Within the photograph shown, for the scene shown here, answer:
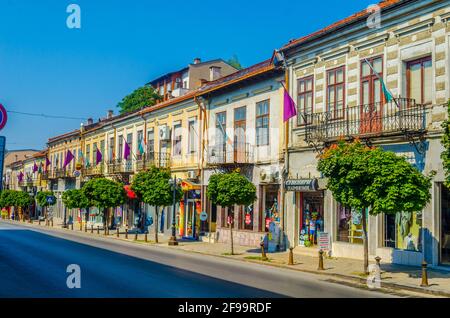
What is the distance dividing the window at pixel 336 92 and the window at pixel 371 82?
1041mm

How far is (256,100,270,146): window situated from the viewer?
994 inches

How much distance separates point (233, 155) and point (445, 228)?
11813mm

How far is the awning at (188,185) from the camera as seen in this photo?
1195 inches

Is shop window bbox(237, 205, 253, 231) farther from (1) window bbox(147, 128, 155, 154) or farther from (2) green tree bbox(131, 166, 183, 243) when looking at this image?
(1) window bbox(147, 128, 155, 154)

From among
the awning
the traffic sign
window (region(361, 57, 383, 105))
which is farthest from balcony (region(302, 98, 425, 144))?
the traffic sign

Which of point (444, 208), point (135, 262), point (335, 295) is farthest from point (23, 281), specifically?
point (444, 208)

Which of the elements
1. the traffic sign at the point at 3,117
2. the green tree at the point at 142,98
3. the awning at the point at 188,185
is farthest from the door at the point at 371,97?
the green tree at the point at 142,98

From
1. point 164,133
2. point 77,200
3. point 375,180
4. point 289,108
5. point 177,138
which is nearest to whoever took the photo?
point 375,180

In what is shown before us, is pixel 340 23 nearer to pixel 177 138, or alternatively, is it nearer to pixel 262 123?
pixel 262 123

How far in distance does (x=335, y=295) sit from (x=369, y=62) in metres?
10.2

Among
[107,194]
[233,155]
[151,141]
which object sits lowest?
[107,194]

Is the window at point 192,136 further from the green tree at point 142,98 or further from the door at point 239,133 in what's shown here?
the green tree at point 142,98

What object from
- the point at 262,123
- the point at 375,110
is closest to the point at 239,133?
the point at 262,123

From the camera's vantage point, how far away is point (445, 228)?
16.7 meters
